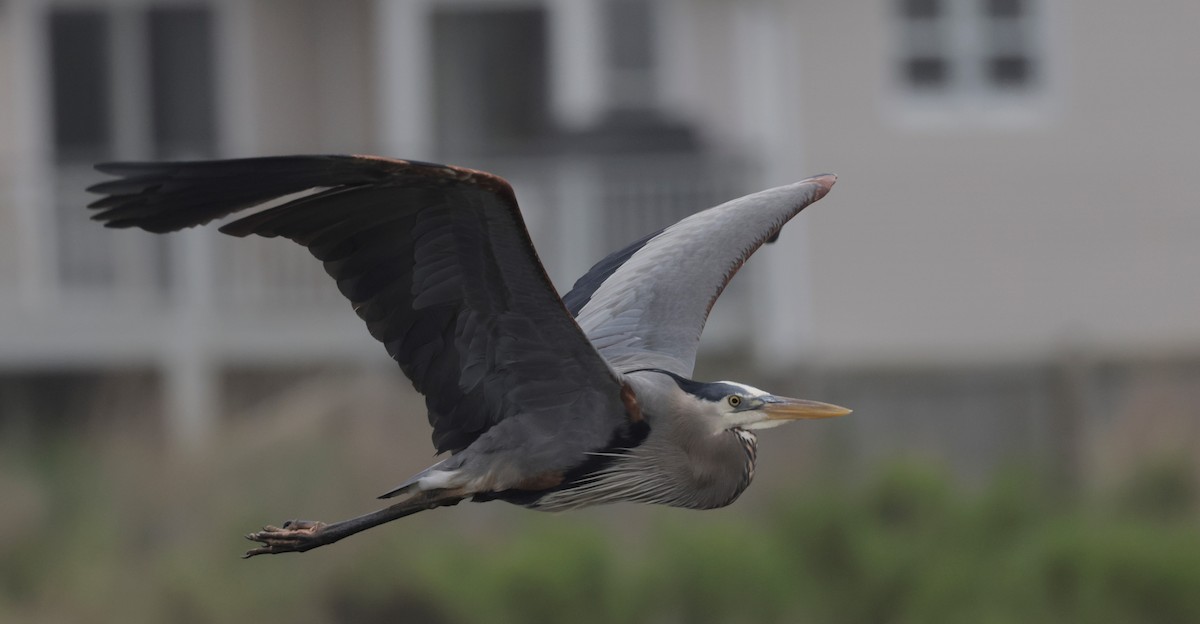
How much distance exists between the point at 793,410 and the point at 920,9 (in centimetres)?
1235

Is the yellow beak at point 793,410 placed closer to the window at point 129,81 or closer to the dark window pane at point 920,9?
the dark window pane at point 920,9

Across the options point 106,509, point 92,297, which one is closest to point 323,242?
point 106,509

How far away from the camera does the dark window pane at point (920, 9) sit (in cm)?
1767

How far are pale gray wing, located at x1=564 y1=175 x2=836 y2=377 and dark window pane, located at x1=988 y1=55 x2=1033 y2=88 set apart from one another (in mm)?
10501

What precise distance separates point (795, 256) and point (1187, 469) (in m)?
5.26

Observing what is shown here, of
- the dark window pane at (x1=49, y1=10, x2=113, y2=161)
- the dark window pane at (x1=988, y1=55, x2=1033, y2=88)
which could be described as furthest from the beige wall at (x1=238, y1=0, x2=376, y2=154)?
the dark window pane at (x1=988, y1=55, x2=1033, y2=88)

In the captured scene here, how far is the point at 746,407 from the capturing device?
19.6ft

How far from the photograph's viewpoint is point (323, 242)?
548cm

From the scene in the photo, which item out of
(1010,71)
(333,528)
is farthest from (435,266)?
(1010,71)

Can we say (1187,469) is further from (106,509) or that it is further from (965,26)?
(106,509)

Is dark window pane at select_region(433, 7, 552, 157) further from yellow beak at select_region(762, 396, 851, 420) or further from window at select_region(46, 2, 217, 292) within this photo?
yellow beak at select_region(762, 396, 851, 420)

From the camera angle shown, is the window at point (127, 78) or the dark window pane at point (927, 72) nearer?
the dark window pane at point (927, 72)

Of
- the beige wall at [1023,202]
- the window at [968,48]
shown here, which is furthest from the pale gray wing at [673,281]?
the window at [968,48]

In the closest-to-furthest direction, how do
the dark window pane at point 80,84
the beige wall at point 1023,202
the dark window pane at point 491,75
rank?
the beige wall at point 1023,202, the dark window pane at point 80,84, the dark window pane at point 491,75
